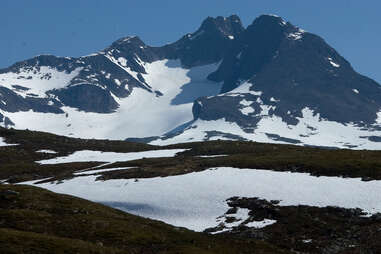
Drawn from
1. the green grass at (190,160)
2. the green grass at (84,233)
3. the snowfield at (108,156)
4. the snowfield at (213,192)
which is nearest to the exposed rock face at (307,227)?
the snowfield at (213,192)

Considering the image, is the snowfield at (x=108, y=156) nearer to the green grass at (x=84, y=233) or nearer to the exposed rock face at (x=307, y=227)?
the exposed rock face at (x=307, y=227)

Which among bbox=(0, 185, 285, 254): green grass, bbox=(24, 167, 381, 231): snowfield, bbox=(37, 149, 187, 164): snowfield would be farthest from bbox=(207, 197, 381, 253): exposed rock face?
bbox=(37, 149, 187, 164): snowfield

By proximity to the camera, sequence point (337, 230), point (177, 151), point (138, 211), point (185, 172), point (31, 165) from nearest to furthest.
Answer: point (337, 230), point (138, 211), point (185, 172), point (31, 165), point (177, 151)

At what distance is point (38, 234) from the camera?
43.4 metres

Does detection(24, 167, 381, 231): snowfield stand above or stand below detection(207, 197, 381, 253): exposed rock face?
above

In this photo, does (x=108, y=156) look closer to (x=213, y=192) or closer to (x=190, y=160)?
(x=190, y=160)

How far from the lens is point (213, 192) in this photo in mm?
73125

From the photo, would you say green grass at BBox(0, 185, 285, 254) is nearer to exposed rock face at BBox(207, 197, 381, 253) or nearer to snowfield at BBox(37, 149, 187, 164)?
exposed rock face at BBox(207, 197, 381, 253)

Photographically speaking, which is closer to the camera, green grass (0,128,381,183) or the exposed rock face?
the exposed rock face

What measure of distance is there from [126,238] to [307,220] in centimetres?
2087

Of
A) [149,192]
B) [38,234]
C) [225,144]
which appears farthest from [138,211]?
[225,144]

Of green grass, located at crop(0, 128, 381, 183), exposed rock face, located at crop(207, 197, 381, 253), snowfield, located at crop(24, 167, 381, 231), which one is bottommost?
exposed rock face, located at crop(207, 197, 381, 253)

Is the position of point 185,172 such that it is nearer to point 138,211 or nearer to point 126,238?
point 138,211

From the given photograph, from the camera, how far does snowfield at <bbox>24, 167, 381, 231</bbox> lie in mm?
65000
